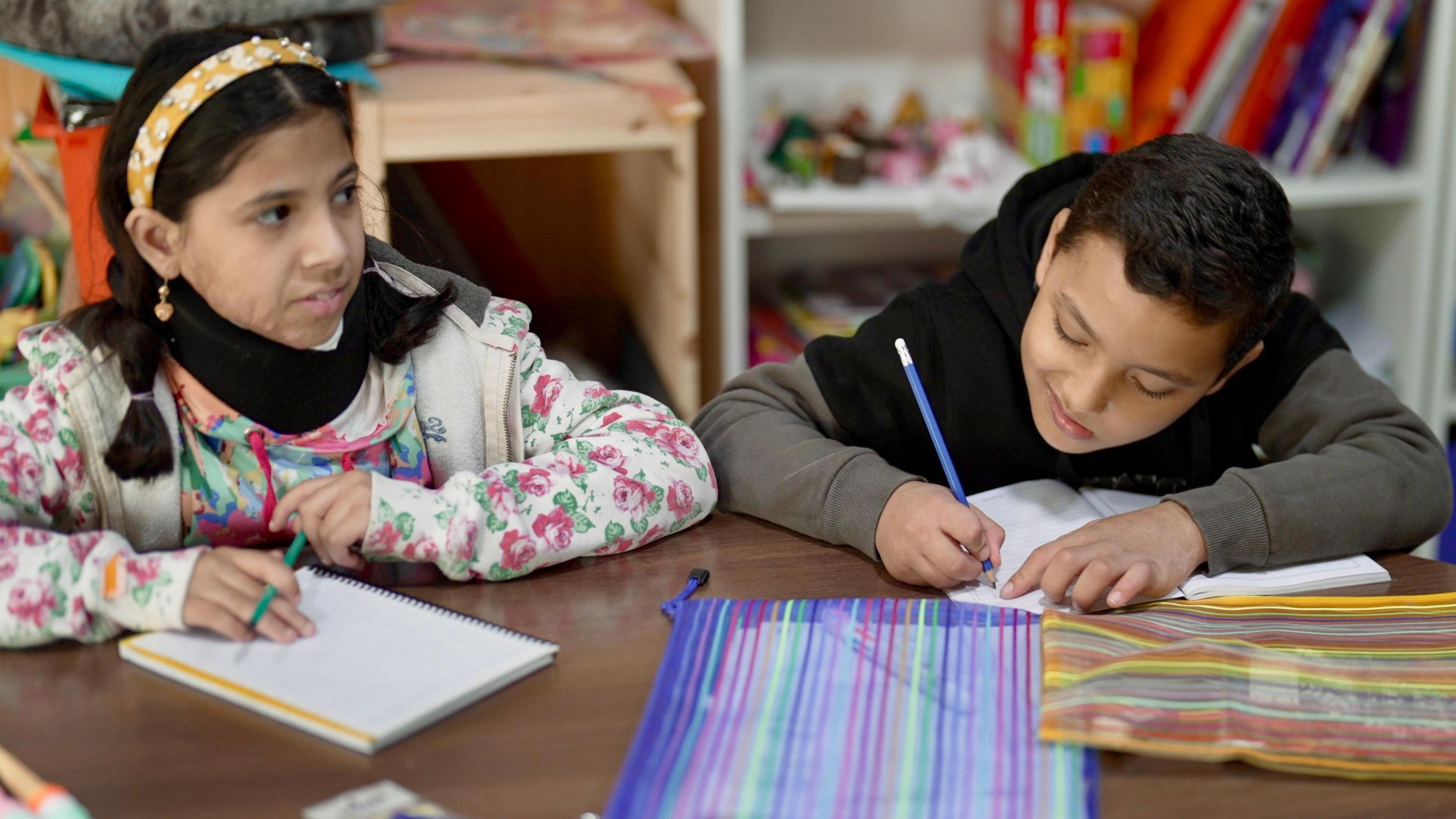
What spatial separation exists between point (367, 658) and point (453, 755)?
0.11 metres

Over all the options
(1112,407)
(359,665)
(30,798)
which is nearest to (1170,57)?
(1112,407)

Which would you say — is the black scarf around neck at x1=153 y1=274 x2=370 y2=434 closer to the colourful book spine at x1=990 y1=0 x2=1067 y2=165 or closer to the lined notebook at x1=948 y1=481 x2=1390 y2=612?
the lined notebook at x1=948 y1=481 x2=1390 y2=612

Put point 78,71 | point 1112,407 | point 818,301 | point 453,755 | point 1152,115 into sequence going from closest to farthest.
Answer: point 453,755, point 1112,407, point 78,71, point 1152,115, point 818,301

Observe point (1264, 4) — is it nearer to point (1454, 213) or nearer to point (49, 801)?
point (1454, 213)

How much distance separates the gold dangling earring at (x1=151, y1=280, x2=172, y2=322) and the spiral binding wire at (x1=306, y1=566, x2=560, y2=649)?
0.19 meters

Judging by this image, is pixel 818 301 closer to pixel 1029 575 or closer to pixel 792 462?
pixel 792 462

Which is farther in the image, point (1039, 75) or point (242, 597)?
point (1039, 75)

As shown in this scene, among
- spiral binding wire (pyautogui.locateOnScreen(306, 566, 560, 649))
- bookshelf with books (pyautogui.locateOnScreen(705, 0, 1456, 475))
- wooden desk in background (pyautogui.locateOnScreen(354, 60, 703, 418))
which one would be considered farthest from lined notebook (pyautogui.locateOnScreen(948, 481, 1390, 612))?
bookshelf with books (pyautogui.locateOnScreen(705, 0, 1456, 475))

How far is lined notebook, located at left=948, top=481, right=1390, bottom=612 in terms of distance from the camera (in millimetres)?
917

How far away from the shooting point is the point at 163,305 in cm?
88

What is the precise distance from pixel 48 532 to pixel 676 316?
4.03ft

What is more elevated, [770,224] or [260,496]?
[260,496]

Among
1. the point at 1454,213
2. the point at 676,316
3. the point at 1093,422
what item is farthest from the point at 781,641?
the point at 1454,213

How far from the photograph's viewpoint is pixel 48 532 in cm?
83
